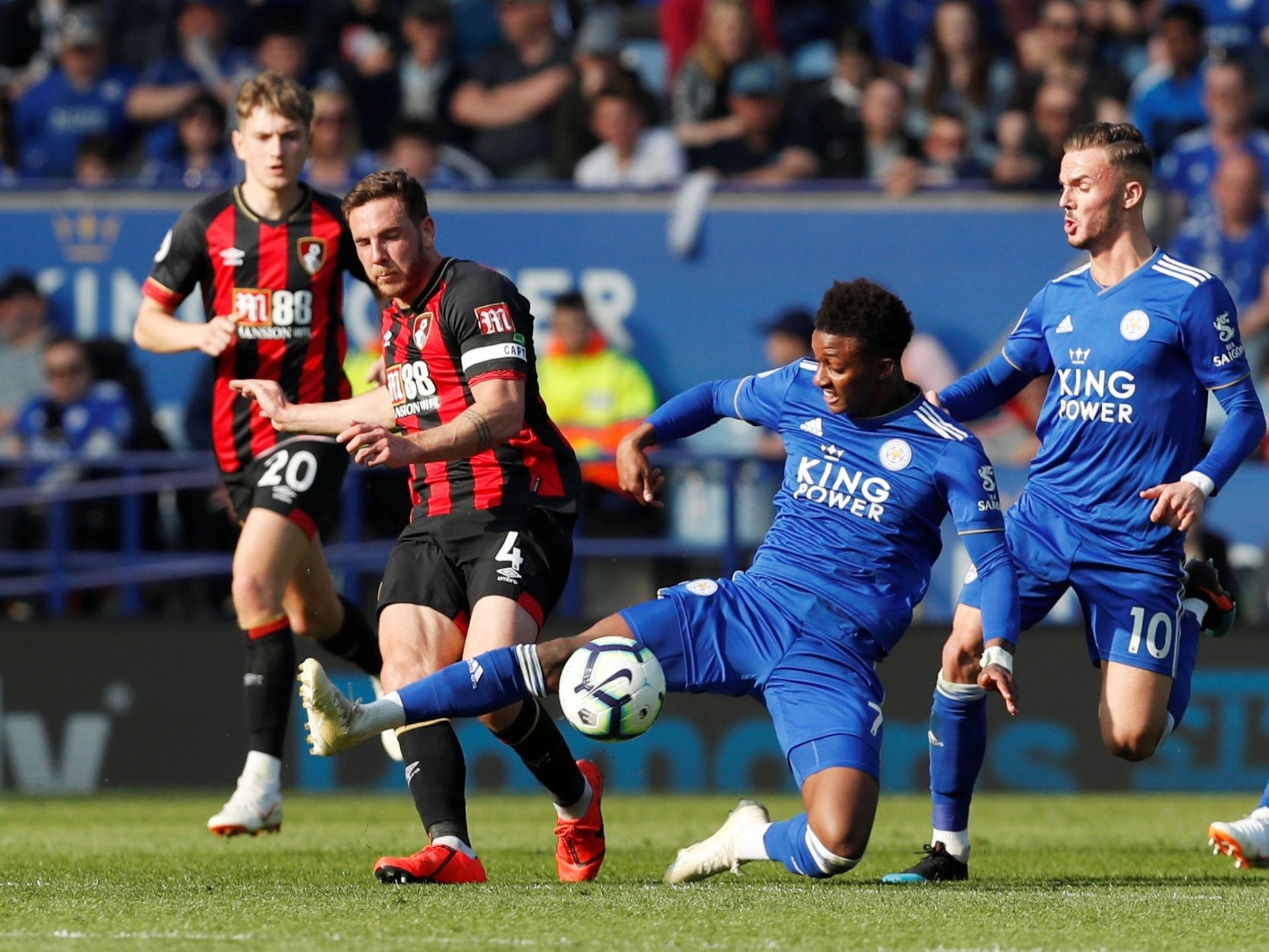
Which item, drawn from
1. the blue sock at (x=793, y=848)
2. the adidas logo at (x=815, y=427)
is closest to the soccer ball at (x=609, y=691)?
the blue sock at (x=793, y=848)

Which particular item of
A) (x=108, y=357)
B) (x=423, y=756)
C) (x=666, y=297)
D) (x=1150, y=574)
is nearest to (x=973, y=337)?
(x=666, y=297)

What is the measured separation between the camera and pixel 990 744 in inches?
457

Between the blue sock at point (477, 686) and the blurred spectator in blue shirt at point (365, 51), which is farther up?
the blurred spectator in blue shirt at point (365, 51)

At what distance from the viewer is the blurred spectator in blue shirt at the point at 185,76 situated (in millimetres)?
14633

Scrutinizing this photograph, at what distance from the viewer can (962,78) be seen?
561 inches

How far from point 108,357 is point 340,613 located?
5.07 metres

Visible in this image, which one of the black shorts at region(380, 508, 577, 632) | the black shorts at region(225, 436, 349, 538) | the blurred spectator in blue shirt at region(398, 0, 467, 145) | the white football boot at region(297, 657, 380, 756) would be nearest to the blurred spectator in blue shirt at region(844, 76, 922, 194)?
the blurred spectator in blue shirt at region(398, 0, 467, 145)

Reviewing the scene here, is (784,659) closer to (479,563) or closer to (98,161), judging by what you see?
(479,563)

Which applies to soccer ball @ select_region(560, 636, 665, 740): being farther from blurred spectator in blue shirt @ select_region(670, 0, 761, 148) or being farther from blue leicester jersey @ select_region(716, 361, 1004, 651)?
blurred spectator in blue shirt @ select_region(670, 0, 761, 148)

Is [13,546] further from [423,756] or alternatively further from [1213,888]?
[1213,888]

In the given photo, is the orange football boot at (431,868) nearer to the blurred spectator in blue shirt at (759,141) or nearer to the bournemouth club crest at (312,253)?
the bournemouth club crest at (312,253)

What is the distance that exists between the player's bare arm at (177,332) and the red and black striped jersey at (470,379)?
0.86 metres

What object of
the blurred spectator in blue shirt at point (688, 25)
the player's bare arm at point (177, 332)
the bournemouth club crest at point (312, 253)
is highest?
the blurred spectator in blue shirt at point (688, 25)

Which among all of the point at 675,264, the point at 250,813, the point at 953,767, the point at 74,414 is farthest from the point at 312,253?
the point at 675,264
